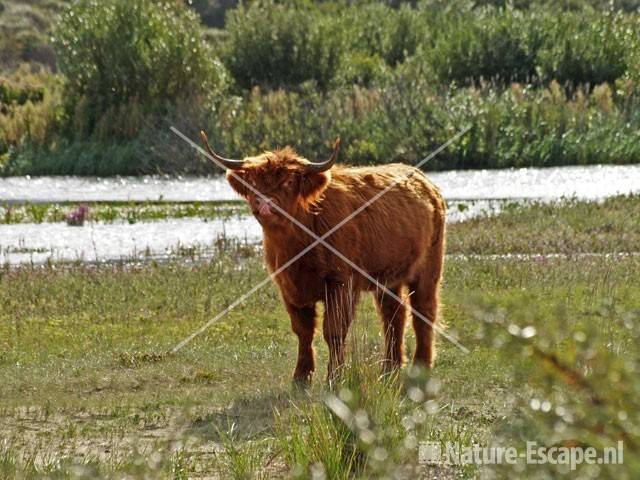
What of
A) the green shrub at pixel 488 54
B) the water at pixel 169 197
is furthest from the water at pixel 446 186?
the green shrub at pixel 488 54

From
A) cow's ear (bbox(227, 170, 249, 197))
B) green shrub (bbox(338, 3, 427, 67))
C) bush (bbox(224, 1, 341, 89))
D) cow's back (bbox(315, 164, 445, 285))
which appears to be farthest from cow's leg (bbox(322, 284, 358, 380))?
green shrub (bbox(338, 3, 427, 67))

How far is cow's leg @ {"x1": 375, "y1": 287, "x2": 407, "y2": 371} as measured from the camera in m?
9.89

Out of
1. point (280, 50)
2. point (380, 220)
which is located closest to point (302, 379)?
point (380, 220)

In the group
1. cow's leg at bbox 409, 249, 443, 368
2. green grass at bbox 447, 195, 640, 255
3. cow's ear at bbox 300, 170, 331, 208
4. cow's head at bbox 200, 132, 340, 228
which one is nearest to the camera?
cow's head at bbox 200, 132, 340, 228

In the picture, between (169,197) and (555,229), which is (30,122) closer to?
(169,197)

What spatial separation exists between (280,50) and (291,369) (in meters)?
22.5

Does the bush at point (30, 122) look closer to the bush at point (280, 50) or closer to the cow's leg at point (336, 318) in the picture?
the bush at point (280, 50)

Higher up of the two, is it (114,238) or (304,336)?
(304,336)

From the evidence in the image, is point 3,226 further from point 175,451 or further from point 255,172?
point 175,451

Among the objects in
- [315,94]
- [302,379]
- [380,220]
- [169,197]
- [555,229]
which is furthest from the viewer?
[315,94]

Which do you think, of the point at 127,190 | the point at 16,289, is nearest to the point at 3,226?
the point at 127,190

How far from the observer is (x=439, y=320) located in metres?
10.5

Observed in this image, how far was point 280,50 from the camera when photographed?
1262 inches

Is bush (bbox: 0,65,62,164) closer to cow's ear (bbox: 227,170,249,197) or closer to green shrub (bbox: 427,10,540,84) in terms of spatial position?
green shrub (bbox: 427,10,540,84)
